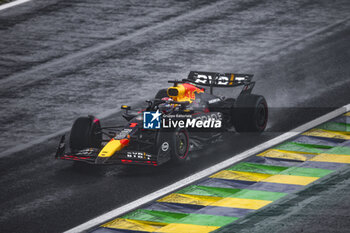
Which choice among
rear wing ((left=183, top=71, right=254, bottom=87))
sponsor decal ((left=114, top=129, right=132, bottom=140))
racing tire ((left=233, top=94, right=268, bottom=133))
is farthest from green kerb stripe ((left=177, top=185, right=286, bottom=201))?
rear wing ((left=183, top=71, right=254, bottom=87))

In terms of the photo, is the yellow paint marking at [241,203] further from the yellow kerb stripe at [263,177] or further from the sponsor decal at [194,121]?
the sponsor decal at [194,121]

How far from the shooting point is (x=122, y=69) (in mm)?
22656

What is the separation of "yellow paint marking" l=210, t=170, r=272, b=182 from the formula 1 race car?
3.28 ft

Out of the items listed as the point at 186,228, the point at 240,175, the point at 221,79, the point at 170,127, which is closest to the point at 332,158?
the point at 240,175

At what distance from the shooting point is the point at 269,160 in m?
15.3

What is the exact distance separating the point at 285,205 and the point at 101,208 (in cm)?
334

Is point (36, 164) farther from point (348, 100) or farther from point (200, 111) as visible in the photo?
point (348, 100)

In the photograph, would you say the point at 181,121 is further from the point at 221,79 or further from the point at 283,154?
the point at 221,79

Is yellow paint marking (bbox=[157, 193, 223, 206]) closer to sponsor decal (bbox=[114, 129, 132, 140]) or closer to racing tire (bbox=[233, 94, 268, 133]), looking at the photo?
sponsor decal (bbox=[114, 129, 132, 140])

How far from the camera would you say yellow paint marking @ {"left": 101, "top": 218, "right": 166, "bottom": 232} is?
39.4 ft

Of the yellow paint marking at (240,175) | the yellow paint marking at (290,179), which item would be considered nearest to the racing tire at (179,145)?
the yellow paint marking at (240,175)

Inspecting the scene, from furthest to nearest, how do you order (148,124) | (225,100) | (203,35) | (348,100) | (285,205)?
1. (203,35)
2. (348,100)
3. (225,100)
4. (148,124)
5. (285,205)

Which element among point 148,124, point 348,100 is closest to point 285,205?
point 148,124

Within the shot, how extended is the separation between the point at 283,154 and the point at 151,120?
3.08 meters
